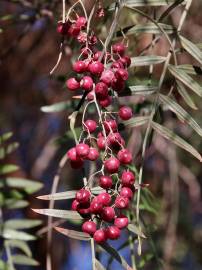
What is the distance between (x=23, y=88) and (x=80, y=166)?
1.85 meters

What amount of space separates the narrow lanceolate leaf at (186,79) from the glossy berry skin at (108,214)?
0.64ft

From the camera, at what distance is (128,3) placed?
0.82 metres

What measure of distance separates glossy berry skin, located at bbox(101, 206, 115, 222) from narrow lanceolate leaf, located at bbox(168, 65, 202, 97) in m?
0.20

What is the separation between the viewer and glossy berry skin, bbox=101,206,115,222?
2.24ft

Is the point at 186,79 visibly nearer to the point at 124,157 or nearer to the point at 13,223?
the point at 124,157

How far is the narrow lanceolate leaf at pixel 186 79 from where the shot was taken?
0.78m

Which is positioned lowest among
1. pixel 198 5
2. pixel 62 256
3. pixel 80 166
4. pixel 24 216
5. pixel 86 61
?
pixel 62 256

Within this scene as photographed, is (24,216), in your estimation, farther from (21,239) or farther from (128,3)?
(128,3)

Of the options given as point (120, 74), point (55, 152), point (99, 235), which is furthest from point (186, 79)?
point (55, 152)

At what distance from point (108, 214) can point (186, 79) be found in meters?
0.21

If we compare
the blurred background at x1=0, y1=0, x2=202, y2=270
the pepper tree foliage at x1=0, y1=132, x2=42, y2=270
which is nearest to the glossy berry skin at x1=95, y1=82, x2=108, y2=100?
the pepper tree foliage at x1=0, y1=132, x2=42, y2=270

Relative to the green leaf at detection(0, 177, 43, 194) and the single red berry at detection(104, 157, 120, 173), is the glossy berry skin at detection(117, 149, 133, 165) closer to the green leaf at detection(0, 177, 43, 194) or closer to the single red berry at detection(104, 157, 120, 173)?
the single red berry at detection(104, 157, 120, 173)

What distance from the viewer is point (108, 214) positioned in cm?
69

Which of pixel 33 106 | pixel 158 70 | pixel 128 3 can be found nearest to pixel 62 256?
pixel 33 106
